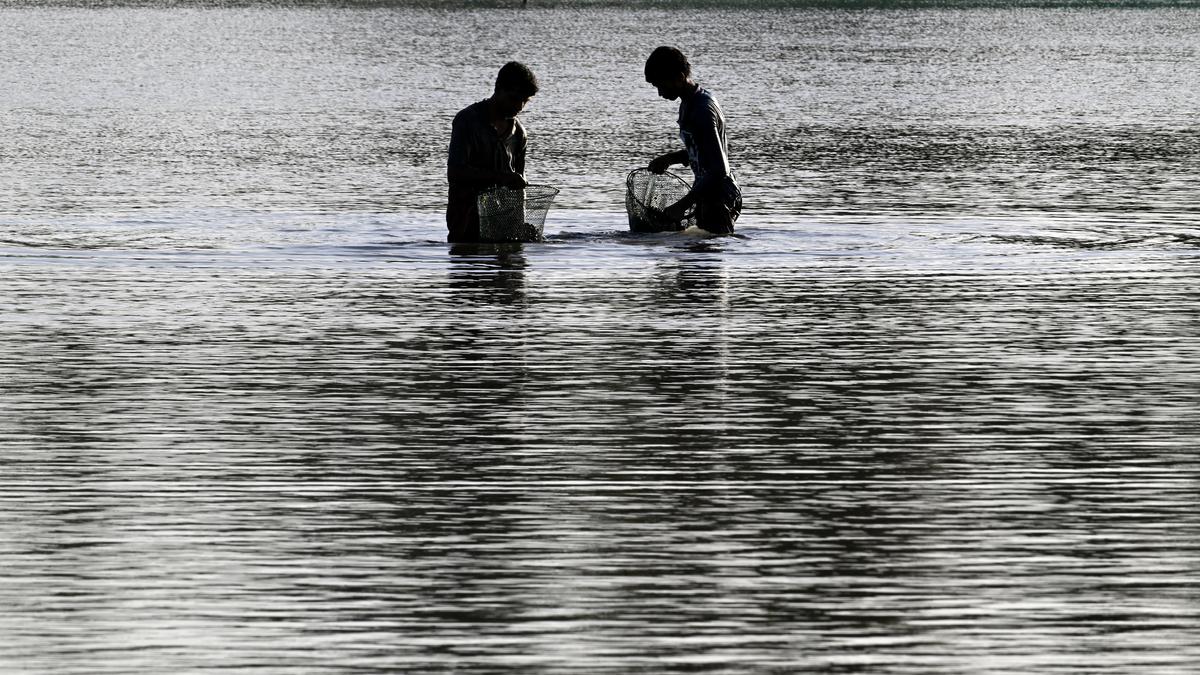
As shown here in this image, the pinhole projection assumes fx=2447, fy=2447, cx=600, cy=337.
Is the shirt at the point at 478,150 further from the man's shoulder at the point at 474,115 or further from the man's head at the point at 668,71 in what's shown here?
the man's head at the point at 668,71

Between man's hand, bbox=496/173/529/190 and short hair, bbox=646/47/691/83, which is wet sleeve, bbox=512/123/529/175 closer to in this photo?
man's hand, bbox=496/173/529/190

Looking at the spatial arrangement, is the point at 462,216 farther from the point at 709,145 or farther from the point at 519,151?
the point at 709,145

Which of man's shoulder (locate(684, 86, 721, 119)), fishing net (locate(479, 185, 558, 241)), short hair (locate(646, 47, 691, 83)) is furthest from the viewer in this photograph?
fishing net (locate(479, 185, 558, 241))

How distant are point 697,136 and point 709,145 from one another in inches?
3.4

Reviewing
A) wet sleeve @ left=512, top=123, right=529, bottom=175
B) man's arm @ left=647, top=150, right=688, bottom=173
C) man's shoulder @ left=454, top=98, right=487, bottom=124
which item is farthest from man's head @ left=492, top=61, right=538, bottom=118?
man's arm @ left=647, top=150, right=688, bottom=173

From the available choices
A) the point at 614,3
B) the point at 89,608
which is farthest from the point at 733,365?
the point at 614,3

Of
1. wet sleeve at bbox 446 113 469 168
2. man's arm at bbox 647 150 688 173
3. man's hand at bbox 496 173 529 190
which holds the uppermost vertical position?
wet sleeve at bbox 446 113 469 168

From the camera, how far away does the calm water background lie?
5.85 meters

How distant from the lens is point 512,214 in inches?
575

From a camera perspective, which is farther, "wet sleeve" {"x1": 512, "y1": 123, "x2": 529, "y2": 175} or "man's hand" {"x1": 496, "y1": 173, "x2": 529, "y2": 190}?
"wet sleeve" {"x1": 512, "y1": 123, "x2": 529, "y2": 175}

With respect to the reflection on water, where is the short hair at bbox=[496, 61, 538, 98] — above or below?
above

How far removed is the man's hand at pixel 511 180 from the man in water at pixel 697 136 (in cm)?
76

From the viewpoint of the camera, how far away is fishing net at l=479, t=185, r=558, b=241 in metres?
14.4

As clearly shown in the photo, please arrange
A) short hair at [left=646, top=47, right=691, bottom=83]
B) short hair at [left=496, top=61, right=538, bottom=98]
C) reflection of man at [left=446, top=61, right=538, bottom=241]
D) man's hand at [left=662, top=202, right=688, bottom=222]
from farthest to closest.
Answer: man's hand at [left=662, top=202, right=688, bottom=222] → reflection of man at [left=446, top=61, right=538, bottom=241] → short hair at [left=646, top=47, right=691, bottom=83] → short hair at [left=496, top=61, right=538, bottom=98]
